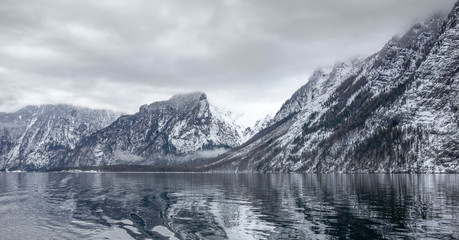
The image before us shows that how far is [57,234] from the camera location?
49.1m

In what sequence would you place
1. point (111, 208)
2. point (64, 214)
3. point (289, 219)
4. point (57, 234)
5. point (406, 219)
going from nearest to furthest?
point (57, 234)
point (406, 219)
point (289, 219)
point (64, 214)
point (111, 208)

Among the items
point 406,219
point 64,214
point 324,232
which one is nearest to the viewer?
point 324,232

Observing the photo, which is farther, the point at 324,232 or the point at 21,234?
the point at 21,234

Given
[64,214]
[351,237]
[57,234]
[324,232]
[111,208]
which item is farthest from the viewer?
[111,208]

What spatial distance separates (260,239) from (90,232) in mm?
24064

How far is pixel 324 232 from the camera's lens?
148 ft

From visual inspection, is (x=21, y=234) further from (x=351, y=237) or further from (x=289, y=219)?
(x=351, y=237)

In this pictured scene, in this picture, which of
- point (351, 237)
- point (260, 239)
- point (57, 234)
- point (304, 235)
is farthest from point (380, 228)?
point (57, 234)

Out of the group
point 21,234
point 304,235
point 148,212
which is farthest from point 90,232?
point 304,235

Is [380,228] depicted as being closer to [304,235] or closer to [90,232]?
[304,235]

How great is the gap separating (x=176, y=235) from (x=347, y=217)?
1072 inches

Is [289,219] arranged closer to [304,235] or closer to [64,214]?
[304,235]

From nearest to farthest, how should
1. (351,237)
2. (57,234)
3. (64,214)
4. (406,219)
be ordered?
(351,237) → (57,234) → (406,219) → (64,214)

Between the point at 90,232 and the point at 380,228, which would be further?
the point at 90,232
